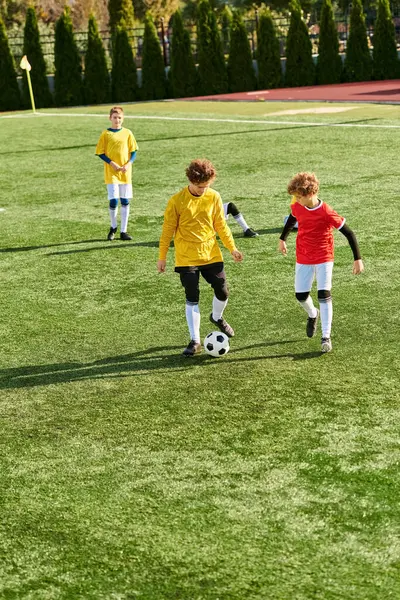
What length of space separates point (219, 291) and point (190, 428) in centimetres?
196

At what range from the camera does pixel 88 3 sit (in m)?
68.8

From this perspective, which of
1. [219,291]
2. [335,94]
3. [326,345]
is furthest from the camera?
[335,94]

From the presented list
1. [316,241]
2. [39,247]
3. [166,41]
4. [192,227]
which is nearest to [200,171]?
[192,227]

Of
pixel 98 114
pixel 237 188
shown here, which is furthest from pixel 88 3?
pixel 237 188

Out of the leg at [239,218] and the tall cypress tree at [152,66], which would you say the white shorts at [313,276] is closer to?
the leg at [239,218]

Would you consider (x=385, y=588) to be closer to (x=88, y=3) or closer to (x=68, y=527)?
→ (x=68, y=527)

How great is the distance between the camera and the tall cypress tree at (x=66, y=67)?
34.7m

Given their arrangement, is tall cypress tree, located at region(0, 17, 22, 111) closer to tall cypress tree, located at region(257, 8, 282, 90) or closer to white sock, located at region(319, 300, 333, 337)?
tall cypress tree, located at region(257, 8, 282, 90)

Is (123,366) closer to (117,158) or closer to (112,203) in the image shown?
(112,203)

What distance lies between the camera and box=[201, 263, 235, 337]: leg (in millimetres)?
8273

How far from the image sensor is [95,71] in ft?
114

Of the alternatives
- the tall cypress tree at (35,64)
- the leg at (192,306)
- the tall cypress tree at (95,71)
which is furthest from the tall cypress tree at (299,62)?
the leg at (192,306)

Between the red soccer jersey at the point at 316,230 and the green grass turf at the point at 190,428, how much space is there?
877 mm

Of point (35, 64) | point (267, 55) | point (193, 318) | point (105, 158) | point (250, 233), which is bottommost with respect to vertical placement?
point (250, 233)
